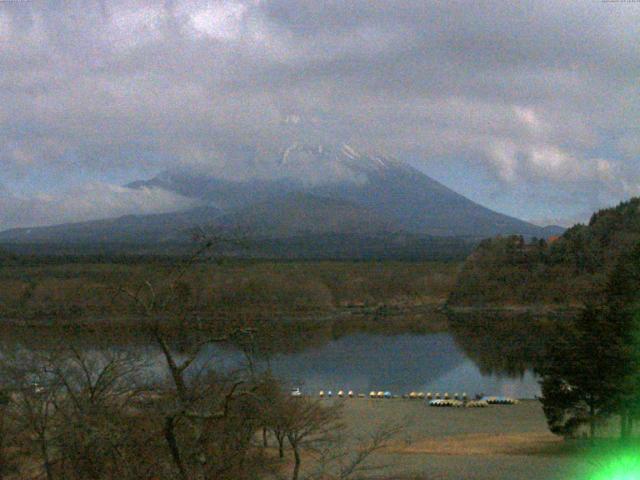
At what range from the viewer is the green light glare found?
1089 cm

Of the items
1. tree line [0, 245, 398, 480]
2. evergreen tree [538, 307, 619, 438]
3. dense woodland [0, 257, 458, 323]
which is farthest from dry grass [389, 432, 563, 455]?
dense woodland [0, 257, 458, 323]

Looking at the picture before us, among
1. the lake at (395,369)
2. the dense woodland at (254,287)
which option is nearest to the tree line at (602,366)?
the lake at (395,369)

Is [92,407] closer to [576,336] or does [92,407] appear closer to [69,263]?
[576,336]

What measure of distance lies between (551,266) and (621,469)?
57718 mm

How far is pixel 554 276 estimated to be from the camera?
66250 millimetres

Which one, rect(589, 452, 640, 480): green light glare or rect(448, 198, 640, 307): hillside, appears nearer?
rect(589, 452, 640, 480): green light glare

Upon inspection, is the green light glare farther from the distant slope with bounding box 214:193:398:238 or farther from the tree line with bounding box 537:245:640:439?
the distant slope with bounding box 214:193:398:238

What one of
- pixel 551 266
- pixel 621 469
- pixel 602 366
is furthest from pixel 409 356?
pixel 551 266

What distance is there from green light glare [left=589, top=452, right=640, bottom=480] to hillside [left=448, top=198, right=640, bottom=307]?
50330 mm

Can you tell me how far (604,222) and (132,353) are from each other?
66702mm

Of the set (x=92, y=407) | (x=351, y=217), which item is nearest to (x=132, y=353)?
(x=92, y=407)

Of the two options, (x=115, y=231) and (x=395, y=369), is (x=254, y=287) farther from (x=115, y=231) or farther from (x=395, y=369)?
(x=115, y=231)

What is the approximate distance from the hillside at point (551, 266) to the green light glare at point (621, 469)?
5033cm

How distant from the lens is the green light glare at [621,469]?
35.7ft
